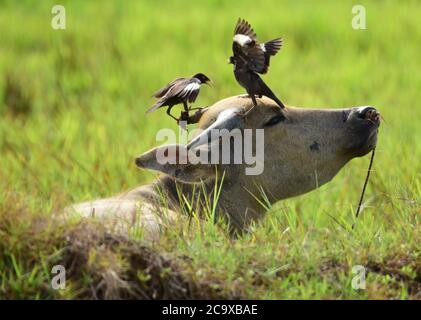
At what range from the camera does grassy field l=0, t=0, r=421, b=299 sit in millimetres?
5410

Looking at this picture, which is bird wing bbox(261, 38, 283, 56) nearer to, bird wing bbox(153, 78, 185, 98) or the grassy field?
bird wing bbox(153, 78, 185, 98)

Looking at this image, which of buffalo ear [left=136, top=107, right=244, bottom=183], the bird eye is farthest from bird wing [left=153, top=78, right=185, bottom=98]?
the bird eye

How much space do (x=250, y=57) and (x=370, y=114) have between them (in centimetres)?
91

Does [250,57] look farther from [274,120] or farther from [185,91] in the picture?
[274,120]

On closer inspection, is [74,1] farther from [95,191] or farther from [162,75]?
[95,191]

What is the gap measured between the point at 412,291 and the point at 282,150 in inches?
68.2

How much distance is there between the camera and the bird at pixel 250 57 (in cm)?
648

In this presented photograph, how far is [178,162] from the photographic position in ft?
21.9

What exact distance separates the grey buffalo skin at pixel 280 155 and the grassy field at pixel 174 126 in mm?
241

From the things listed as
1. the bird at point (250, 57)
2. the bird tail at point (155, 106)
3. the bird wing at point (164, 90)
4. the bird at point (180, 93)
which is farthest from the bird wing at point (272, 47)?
the bird tail at point (155, 106)

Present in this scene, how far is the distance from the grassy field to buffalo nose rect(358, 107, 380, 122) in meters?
0.48

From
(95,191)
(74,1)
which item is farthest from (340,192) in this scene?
(74,1)

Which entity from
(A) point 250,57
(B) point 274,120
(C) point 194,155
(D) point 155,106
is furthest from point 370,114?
(D) point 155,106

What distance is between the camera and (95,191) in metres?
8.51
